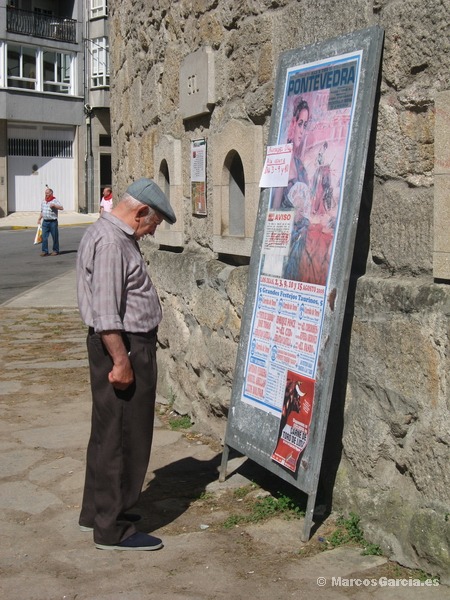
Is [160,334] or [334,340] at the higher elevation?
[334,340]

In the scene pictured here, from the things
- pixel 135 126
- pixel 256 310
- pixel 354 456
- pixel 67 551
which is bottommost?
pixel 67 551

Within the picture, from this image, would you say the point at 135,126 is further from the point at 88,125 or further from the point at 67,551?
the point at 88,125

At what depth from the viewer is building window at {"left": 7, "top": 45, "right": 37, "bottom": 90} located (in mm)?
41406

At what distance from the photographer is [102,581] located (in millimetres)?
3895

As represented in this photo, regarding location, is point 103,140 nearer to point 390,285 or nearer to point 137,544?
point 137,544

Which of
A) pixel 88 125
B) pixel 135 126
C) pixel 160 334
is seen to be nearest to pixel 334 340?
pixel 160 334

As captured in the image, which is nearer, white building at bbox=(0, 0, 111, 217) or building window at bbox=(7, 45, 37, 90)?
white building at bbox=(0, 0, 111, 217)

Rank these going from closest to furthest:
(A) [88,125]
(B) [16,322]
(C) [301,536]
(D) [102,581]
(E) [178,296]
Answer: (D) [102,581] < (C) [301,536] < (E) [178,296] < (B) [16,322] < (A) [88,125]

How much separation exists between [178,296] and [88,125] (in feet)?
125

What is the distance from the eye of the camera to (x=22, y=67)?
41750 millimetres

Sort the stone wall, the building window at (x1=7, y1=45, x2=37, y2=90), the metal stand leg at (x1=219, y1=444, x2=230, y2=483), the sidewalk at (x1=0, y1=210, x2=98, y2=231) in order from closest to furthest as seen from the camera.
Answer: the stone wall < the metal stand leg at (x1=219, y1=444, x2=230, y2=483) < the sidewalk at (x1=0, y1=210, x2=98, y2=231) < the building window at (x1=7, y1=45, x2=37, y2=90)

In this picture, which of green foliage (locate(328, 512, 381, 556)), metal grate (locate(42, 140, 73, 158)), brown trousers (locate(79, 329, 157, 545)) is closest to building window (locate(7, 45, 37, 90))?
metal grate (locate(42, 140, 73, 158))

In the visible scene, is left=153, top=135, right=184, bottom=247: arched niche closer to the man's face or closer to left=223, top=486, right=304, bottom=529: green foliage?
the man's face

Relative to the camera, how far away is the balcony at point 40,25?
41.8 metres
